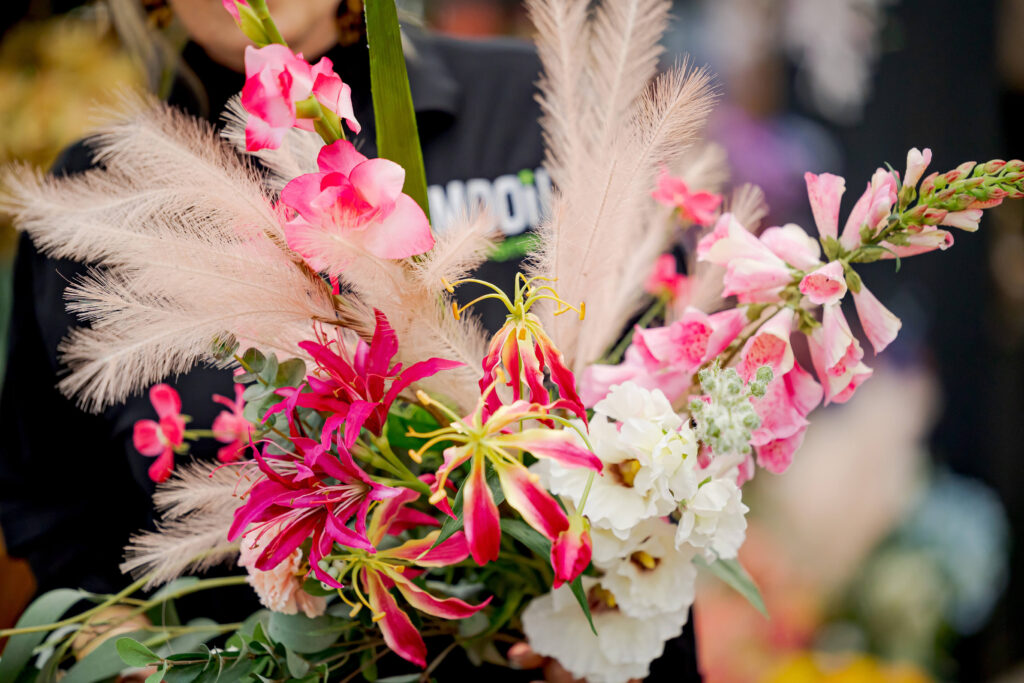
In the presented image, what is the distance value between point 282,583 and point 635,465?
0.60ft

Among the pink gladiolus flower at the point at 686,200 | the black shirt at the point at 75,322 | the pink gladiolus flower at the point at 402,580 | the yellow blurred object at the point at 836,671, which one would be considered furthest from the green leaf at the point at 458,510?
the yellow blurred object at the point at 836,671

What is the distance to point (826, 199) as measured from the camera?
0.37 metres

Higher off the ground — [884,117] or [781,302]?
[781,302]

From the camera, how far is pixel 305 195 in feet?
1.05

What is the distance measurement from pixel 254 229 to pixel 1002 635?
1.64 m

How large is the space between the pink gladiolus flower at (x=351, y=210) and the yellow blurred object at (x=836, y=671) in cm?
117

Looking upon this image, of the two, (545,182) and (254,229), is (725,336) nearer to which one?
(254,229)

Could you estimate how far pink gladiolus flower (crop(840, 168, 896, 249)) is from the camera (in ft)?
1.14

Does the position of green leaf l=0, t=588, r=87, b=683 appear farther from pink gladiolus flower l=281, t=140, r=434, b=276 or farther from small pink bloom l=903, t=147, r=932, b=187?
small pink bloom l=903, t=147, r=932, b=187

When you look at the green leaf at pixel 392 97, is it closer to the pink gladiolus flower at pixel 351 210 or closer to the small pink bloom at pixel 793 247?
the pink gladiolus flower at pixel 351 210

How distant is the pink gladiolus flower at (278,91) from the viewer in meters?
0.31

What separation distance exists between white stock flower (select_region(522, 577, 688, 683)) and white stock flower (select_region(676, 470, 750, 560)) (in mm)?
63

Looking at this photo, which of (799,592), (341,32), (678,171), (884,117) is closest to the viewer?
(678,171)

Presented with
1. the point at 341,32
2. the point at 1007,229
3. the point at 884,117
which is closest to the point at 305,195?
the point at 341,32
